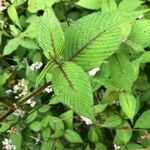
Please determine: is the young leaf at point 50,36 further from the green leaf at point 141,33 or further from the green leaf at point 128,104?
the green leaf at point 128,104

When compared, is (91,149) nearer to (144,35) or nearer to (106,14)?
(144,35)

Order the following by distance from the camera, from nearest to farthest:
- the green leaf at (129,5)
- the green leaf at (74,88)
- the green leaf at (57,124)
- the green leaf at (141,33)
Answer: the green leaf at (74,88)
the green leaf at (141,33)
the green leaf at (129,5)
the green leaf at (57,124)

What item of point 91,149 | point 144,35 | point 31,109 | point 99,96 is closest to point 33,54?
point 31,109

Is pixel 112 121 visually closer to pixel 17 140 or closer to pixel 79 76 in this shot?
pixel 17 140

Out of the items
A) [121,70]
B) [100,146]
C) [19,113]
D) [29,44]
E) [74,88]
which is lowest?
[100,146]

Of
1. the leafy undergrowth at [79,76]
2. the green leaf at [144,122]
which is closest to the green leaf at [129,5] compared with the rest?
the leafy undergrowth at [79,76]

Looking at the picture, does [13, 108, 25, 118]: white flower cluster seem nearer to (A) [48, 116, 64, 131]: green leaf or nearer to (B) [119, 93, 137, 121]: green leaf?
(A) [48, 116, 64, 131]: green leaf

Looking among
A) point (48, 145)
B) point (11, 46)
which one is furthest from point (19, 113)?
point (11, 46)

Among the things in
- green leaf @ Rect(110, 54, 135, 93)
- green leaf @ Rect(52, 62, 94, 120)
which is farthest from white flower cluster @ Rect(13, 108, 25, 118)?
green leaf @ Rect(52, 62, 94, 120)
